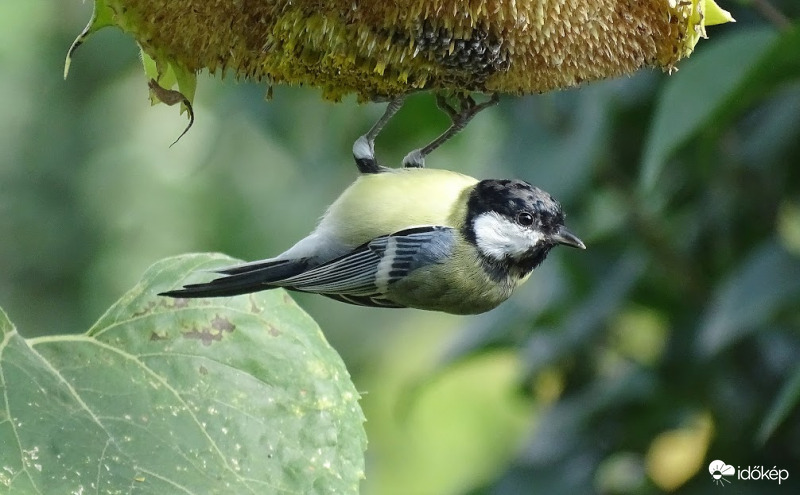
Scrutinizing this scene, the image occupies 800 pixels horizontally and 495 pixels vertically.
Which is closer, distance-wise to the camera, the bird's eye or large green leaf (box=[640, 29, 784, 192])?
the bird's eye

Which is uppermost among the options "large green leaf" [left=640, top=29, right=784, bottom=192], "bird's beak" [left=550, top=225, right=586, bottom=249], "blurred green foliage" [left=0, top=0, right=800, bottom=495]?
"large green leaf" [left=640, top=29, right=784, bottom=192]

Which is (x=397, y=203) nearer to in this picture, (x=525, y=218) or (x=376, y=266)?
(x=376, y=266)

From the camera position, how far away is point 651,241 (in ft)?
10.9

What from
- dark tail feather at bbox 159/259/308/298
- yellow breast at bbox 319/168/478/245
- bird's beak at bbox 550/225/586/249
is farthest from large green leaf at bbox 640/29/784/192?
dark tail feather at bbox 159/259/308/298

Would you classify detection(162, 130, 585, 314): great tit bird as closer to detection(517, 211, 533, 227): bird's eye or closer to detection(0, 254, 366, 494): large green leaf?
detection(517, 211, 533, 227): bird's eye

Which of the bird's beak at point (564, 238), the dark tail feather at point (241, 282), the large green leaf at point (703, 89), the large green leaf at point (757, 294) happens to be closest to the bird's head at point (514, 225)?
the bird's beak at point (564, 238)

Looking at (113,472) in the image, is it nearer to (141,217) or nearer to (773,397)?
(773,397)

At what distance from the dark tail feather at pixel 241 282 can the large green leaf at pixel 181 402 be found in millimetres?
50

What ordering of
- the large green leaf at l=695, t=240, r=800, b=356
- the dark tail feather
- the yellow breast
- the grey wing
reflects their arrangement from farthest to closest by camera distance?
1. the large green leaf at l=695, t=240, r=800, b=356
2. the yellow breast
3. the grey wing
4. the dark tail feather

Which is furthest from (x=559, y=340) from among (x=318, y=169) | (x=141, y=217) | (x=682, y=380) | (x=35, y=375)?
(x=141, y=217)

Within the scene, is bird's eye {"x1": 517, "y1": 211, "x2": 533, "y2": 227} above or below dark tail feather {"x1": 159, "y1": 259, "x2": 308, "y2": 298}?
above

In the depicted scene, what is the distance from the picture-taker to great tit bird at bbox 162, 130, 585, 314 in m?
2.15

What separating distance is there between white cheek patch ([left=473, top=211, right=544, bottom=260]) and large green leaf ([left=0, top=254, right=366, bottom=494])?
450 mm

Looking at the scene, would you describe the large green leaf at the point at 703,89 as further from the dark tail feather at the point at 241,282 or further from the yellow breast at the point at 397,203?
the dark tail feather at the point at 241,282
